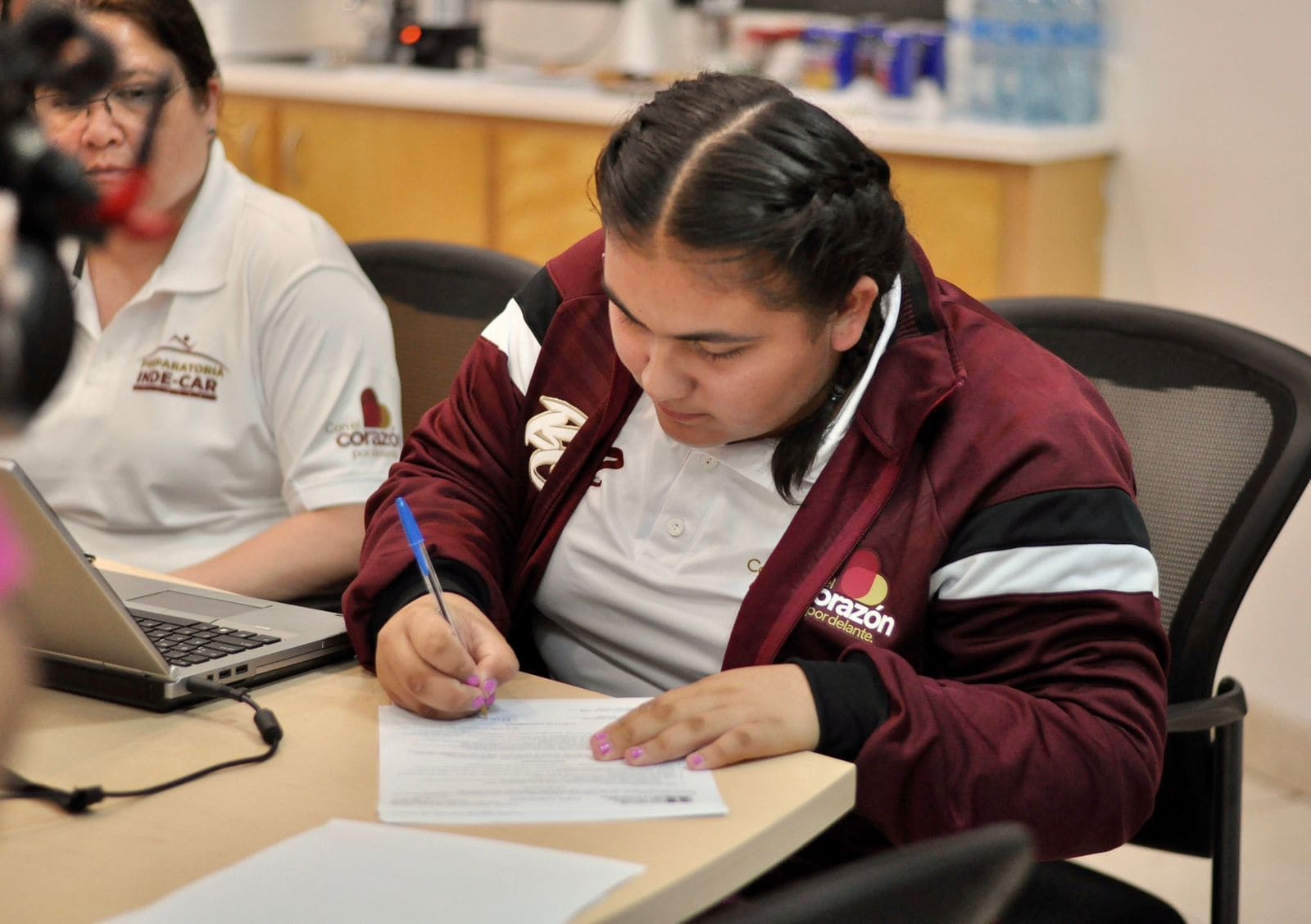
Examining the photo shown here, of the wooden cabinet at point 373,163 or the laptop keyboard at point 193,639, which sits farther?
the wooden cabinet at point 373,163

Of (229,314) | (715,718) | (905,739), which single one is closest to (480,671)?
(715,718)

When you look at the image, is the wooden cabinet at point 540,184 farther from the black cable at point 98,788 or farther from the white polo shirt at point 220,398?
the black cable at point 98,788

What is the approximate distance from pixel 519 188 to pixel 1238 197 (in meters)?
1.49

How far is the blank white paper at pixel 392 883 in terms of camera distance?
0.85 metres

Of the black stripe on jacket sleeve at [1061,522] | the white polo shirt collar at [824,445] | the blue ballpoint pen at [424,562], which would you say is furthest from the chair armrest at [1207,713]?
the blue ballpoint pen at [424,562]

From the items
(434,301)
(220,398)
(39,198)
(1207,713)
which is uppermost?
(39,198)

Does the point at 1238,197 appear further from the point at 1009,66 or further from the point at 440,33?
the point at 440,33

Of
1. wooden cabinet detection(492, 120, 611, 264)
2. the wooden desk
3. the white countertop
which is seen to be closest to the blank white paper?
the wooden desk

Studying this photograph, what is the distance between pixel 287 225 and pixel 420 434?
50cm

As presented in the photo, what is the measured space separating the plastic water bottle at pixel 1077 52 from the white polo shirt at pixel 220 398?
5.21ft

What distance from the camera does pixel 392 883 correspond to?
884 mm

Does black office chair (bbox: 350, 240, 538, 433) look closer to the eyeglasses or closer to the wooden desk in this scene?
the eyeglasses

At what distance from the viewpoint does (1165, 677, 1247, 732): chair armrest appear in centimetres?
129

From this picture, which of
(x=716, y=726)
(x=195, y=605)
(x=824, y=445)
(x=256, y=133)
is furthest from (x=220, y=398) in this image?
(x=256, y=133)
